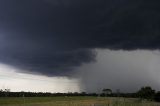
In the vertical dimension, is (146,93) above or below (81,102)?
above

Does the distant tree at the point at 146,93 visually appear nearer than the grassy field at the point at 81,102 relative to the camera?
No

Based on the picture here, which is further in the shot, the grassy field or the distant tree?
the distant tree

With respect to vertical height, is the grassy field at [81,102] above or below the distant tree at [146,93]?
below

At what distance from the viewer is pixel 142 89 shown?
199 m

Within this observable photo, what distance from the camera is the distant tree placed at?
614ft

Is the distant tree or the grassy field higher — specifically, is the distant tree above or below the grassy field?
above

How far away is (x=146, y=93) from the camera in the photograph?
191 metres

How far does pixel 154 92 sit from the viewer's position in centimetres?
19262

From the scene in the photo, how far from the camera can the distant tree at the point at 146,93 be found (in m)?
187

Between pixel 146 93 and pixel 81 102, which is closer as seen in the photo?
pixel 81 102

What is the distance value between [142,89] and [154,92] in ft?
28.8
